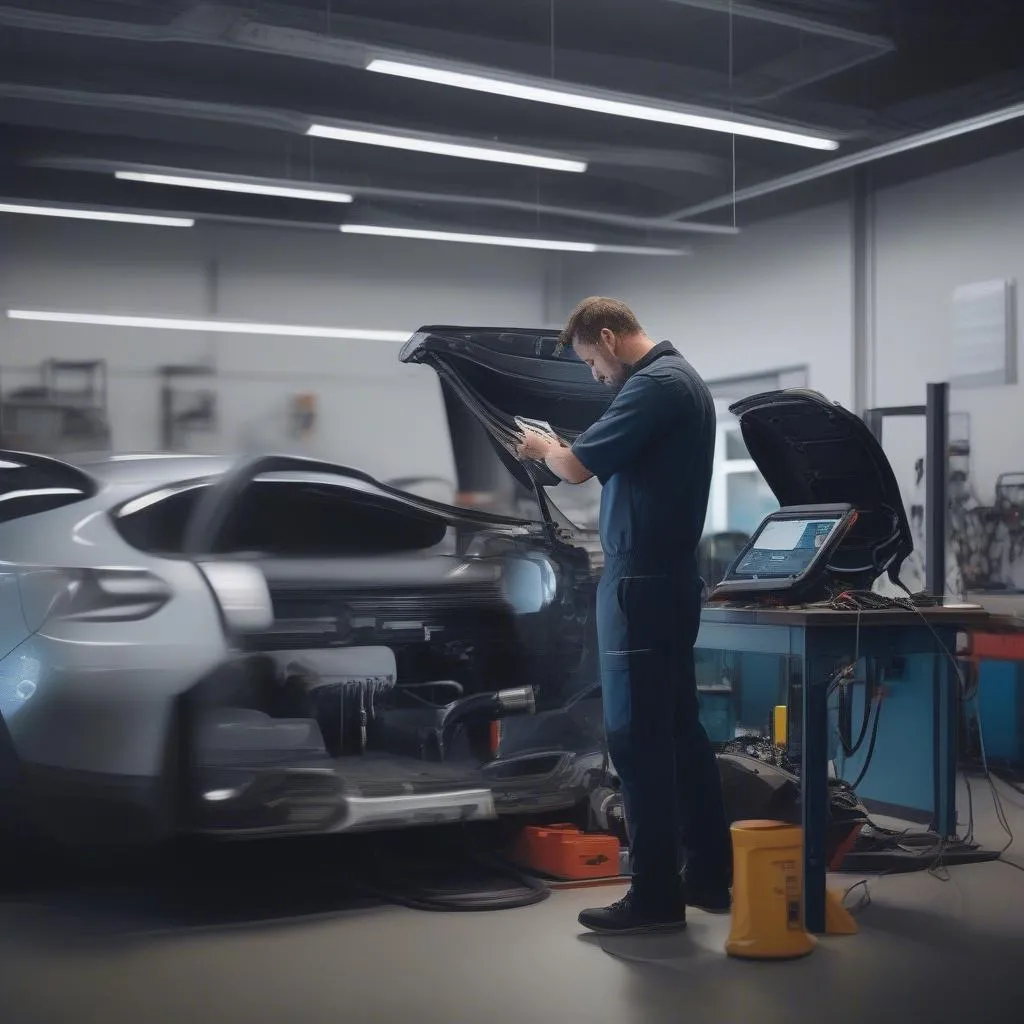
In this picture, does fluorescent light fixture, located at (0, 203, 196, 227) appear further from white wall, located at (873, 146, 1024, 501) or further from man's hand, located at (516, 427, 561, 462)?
white wall, located at (873, 146, 1024, 501)

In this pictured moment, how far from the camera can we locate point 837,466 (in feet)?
12.3

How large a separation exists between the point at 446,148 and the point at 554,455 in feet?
4.49

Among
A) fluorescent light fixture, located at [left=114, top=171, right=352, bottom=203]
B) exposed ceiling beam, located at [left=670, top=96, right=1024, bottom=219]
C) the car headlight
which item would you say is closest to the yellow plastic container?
the car headlight

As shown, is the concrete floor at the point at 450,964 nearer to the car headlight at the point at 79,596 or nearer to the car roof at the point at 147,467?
the car headlight at the point at 79,596

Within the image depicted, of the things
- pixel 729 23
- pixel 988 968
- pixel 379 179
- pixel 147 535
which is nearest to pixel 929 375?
pixel 729 23

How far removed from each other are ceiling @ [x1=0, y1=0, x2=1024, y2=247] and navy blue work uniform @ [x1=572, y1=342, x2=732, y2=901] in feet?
3.80

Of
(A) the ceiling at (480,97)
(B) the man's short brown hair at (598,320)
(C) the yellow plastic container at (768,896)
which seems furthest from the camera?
(A) the ceiling at (480,97)

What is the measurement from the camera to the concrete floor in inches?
99.3

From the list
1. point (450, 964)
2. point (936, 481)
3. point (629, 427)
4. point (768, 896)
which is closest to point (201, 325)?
point (629, 427)

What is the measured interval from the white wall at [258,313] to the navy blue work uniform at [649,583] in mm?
696

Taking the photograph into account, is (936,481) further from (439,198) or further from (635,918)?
(635,918)

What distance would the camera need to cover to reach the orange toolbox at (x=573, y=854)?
3.60 meters

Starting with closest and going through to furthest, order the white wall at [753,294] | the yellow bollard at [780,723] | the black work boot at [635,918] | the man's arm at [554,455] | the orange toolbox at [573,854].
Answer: the black work boot at [635,918] < the man's arm at [554,455] < the orange toolbox at [573,854] < the yellow bollard at [780,723] < the white wall at [753,294]

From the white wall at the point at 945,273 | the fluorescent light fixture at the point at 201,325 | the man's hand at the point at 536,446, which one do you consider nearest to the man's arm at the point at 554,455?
the man's hand at the point at 536,446
